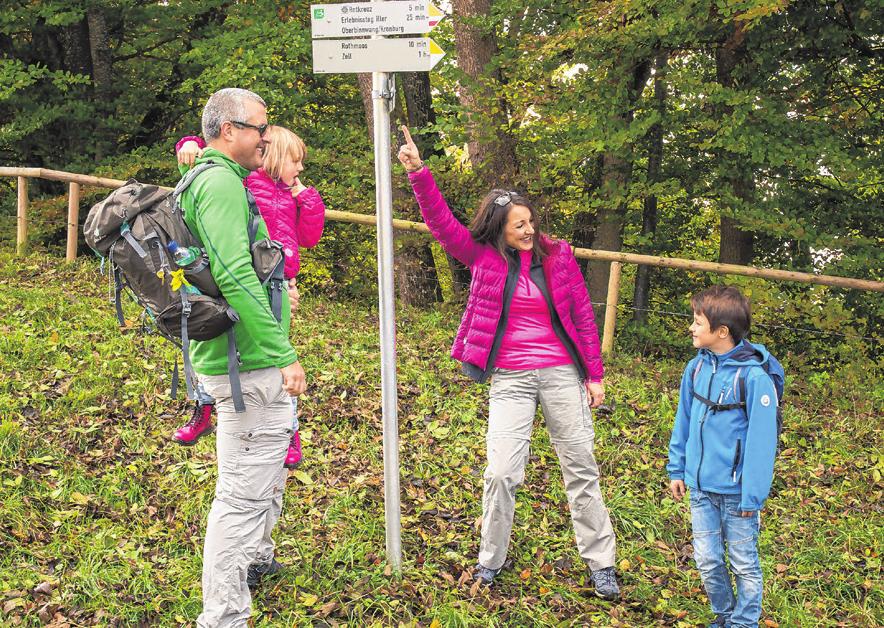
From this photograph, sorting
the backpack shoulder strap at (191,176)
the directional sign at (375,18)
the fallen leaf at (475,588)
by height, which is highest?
the directional sign at (375,18)

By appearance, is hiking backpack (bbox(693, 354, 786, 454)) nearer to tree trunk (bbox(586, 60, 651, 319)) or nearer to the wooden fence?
the wooden fence

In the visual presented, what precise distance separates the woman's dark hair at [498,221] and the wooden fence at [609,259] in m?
3.49

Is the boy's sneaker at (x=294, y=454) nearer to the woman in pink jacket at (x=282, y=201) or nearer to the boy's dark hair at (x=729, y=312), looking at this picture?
the woman in pink jacket at (x=282, y=201)

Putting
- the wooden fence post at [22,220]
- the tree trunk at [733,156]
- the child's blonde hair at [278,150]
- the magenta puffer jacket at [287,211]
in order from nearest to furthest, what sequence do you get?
the child's blonde hair at [278,150]
the magenta puffer jacket at [287,211]
the tree trunk at [733,156]
the wooden fence post at [22,220]

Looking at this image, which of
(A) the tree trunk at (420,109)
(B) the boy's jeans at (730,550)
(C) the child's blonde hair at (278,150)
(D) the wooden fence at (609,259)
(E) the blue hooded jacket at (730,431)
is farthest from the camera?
(A) the tree trunk at (420,109)

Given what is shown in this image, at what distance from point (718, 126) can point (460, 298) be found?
3.19 meters

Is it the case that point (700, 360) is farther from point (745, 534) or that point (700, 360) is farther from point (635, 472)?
point (635, 472)

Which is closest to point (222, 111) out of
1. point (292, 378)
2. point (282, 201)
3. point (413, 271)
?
point (282, 201)

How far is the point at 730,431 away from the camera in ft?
12.1

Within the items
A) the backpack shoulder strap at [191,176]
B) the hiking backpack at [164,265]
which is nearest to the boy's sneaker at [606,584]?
the hiking backpack at [164,265]

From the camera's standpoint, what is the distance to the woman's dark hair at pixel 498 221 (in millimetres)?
4184

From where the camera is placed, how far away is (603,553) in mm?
4336

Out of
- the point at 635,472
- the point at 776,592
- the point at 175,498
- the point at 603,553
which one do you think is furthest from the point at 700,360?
the point at 175,498

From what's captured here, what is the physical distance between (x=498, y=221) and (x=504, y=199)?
0.11 metres
